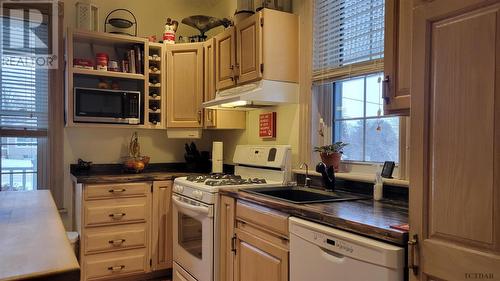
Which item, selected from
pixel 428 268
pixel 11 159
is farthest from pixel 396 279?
pixel 11 159

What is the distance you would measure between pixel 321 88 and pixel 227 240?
1243 mm

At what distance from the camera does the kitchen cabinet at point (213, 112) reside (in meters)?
3.31

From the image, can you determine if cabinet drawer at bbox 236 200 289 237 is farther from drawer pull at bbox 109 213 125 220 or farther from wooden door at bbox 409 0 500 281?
drawer pull at bbox 109 213 125 220

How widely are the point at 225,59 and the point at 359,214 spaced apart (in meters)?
1.93

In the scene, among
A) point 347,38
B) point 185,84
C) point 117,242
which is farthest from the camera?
point 185,84

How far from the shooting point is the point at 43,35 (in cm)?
330

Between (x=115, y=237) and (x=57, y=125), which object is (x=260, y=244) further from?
(x=57, y=125)

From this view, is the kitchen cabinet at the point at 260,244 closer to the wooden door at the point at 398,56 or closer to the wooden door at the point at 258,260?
the wooden door at the point at 258,260

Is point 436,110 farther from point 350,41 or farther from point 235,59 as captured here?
point 235,59

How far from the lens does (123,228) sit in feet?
10.1

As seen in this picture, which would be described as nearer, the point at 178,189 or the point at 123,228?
the point at 178,189

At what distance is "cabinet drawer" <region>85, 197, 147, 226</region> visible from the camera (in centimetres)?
294

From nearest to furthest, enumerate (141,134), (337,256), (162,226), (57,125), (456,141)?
1. (456,141)
2. (337,256)
3. (162,226)
4. (57,125)
5. (141,134)

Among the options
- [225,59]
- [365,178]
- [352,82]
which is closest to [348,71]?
[352,82]
